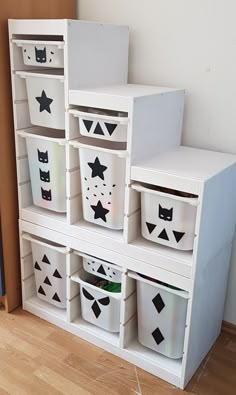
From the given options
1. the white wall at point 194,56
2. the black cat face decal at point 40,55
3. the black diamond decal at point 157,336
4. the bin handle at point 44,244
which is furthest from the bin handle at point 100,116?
the black diamond decal at point 157,336

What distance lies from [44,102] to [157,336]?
1.06 metres

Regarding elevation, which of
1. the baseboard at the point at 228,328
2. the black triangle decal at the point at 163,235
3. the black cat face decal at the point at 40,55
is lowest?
the baseboard at the point at 228,328

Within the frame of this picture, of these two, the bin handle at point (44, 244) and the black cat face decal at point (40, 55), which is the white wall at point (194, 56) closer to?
the black cat face decal at point (40, 55)

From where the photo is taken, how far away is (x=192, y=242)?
1535 millimetres

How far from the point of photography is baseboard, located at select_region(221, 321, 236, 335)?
6.48ft

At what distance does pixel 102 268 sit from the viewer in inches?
70.6

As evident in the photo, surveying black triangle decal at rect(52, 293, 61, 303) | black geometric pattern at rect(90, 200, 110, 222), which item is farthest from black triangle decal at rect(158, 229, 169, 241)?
black triangle decal at rect(52, 293, 61, 303)

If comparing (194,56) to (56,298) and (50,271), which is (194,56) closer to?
(50,271)

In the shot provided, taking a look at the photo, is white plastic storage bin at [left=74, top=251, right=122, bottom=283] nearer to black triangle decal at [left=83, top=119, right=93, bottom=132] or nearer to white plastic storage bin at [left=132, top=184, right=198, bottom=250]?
white plastic storage bin at [left=132, top=184, right=198, bottom=250]

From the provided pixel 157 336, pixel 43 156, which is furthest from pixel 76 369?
pixel 43 156

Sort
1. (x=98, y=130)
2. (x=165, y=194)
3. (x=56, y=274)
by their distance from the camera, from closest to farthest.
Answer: (x=165, y=194)
(x=98, y=130)
(x=56, y=274)

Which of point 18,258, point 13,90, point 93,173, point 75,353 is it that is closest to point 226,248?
point 93,173

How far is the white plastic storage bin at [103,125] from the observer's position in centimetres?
154

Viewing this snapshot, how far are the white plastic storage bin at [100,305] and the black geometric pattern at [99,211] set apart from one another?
30 cm
